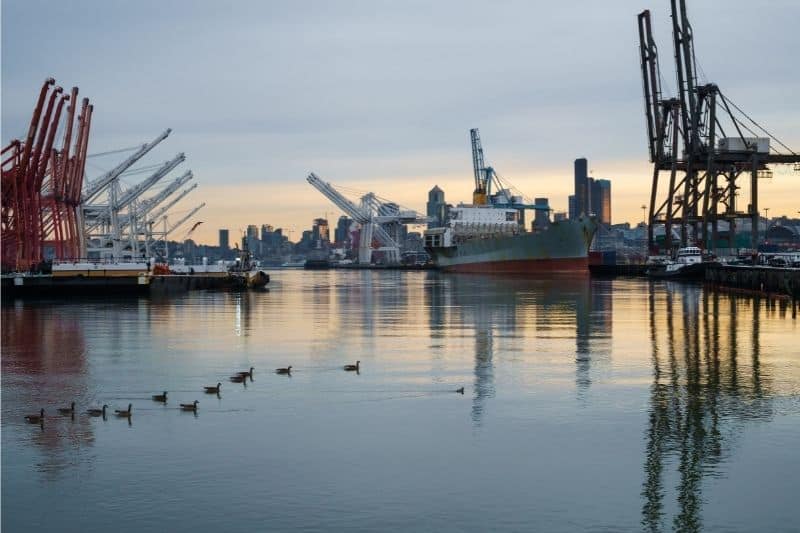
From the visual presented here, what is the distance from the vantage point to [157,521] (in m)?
14.9

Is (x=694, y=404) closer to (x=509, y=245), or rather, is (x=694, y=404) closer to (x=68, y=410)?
(x=68, y=410)

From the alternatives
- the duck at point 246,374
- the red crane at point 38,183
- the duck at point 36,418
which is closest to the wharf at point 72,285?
the red crane at point 38,183

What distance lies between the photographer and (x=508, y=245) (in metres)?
149

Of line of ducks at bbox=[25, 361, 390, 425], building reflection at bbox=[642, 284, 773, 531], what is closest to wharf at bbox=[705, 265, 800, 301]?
building reflection at bbox=[642, 284, 773, 531]

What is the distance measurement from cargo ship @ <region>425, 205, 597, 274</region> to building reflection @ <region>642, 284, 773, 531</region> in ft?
281

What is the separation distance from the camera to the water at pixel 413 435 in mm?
15344

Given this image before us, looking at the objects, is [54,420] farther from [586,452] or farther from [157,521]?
[586,452]

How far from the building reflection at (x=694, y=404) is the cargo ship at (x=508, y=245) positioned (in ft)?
281

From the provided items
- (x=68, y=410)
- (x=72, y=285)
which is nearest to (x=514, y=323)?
(x=68, y=410)

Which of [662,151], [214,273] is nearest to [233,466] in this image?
[214,273]

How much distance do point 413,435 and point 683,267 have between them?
3884 inches

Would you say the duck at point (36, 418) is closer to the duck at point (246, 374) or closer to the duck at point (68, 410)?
the duck at point (68, 410)

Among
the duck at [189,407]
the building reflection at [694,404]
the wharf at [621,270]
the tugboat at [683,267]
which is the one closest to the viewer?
the building reflection at [694,404]

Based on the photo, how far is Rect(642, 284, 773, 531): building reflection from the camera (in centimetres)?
1614
